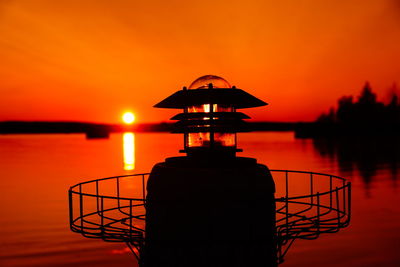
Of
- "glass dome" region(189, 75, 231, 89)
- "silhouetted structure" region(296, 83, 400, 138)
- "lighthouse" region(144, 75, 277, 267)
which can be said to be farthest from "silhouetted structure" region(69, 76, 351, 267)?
"silhouetted structure" region(296, 83, 400, 138)

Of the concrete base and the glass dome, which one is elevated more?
the glass dome

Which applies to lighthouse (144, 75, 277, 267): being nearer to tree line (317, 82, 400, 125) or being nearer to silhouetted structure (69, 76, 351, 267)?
silhouetted structure (69, 76, 351, 267)

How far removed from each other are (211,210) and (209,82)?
6.47ft

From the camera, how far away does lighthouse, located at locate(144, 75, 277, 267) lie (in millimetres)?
5203

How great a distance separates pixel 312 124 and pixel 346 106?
4901 cm

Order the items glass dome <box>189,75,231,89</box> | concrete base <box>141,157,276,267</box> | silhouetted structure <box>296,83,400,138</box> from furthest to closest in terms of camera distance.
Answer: silhouetted structure <box>296,83,400,138</box>, glass dome <box>189,75,231,89</box>, concrete base <box>141,157,276,267</box>

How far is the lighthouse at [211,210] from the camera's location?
520 centimetres

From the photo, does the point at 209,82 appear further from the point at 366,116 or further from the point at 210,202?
→ the point at 366,116

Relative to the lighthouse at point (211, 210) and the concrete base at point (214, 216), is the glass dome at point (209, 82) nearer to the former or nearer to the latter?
the lighthouse at point (211, 210)

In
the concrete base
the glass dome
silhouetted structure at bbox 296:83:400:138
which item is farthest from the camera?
silhouetted structure at bbox 296:83:400:138

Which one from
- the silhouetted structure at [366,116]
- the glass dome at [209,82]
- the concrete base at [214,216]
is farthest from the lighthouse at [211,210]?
the silhouetted structure at [366,116]

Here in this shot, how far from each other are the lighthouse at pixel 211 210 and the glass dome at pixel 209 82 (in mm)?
290

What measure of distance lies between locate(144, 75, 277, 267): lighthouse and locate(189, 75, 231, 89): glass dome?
11.4 inches

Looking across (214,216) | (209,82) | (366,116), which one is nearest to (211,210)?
(214,216)
